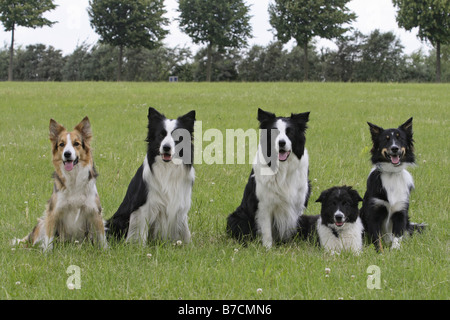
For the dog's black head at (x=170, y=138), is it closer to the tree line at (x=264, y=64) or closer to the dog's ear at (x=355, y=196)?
the dog's ear at (x=355, y=196)

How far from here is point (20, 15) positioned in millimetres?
46188

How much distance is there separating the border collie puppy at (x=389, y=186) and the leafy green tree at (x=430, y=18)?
4082 cm

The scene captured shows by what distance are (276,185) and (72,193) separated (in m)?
2.25

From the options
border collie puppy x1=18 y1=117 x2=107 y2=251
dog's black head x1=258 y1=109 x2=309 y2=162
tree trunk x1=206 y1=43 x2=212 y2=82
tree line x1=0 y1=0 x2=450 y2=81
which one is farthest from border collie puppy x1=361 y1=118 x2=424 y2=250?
tree trunk x1=206 y1=43 x2=212 y2=82

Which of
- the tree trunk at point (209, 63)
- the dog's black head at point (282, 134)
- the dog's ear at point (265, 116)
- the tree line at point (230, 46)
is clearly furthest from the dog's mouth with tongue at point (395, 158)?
the tree trunk at point (209, 63)

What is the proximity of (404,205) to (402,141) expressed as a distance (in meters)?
0.76

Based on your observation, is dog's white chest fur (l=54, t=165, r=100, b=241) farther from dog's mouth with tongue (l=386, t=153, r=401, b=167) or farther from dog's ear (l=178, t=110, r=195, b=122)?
dog's mouth with tongue (l=386, t=153, r=401, b=167)

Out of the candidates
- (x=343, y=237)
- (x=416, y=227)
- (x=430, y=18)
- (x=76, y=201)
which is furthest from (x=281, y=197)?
(x=430, y=18)

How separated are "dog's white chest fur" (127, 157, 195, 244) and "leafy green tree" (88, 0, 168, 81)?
43.5 meters

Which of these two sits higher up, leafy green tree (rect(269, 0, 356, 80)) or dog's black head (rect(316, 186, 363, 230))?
leafy green tree (rect(269, 0, 356, 80))

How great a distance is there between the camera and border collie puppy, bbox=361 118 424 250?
5594 mm

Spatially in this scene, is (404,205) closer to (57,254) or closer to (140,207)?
(140,207)

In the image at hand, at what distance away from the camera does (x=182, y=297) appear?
4.10 meters

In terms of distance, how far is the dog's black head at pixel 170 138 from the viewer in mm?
5004
